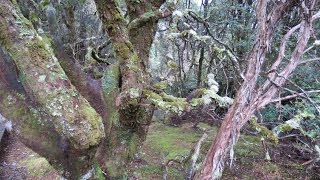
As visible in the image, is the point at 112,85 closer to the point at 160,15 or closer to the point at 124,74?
the point at 124,74

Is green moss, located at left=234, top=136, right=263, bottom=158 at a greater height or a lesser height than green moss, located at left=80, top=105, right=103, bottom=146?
lesser

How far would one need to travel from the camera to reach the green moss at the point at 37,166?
4.80 m

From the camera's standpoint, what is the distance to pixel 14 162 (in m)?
5.45

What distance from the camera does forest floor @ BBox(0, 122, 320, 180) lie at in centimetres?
488

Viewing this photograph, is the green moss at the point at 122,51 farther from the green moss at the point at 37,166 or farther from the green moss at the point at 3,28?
the green moss at the point at 37,166

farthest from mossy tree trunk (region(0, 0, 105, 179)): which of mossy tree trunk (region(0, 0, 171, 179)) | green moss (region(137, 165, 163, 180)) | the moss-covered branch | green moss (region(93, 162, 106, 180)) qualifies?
green moss (region(137, 165, 163, 180))

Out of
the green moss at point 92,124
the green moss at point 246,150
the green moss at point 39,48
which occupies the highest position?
the green moss at point 39,48

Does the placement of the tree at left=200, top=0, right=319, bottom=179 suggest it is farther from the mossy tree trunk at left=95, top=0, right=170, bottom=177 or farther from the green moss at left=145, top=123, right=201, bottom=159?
the green moss at left=145, top=123, right=201, bottom=159

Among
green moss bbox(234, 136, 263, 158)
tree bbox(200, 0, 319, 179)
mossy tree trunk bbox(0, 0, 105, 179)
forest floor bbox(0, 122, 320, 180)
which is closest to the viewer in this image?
mossy tree trunk bbox(0, 0, 105, 179)

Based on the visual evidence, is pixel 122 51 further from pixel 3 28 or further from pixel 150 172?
pixel 150 172

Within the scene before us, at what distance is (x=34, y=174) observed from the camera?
15.8 feet

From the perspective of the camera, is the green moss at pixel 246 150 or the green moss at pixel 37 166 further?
the green moss at pixel 246 150

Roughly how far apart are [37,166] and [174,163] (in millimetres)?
2332

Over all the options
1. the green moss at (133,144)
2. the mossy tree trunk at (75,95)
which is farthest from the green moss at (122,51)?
the green moss at (133,144)
